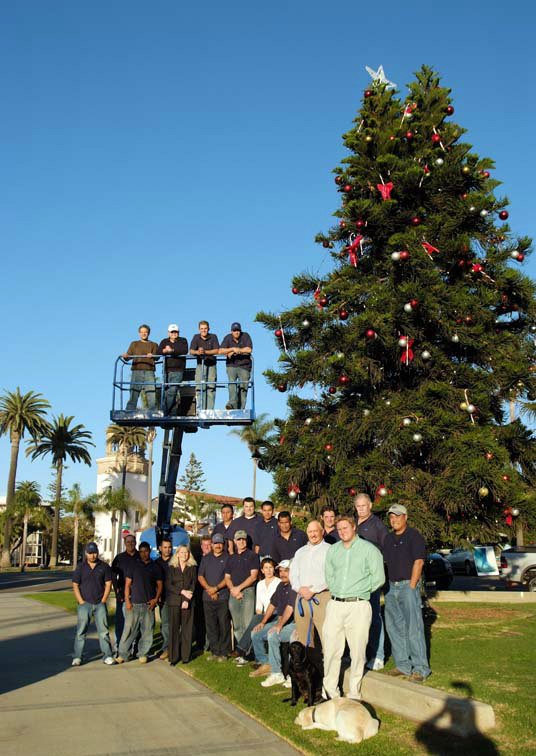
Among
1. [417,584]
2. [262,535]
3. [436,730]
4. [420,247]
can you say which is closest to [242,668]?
[262,535]

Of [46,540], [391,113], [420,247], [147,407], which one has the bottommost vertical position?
[46,540]

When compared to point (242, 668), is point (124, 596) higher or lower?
higher

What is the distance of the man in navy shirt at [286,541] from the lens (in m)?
9.80

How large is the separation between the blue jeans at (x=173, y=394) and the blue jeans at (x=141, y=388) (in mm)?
246

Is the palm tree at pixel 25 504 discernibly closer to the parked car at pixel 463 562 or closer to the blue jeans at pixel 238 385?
the parked car at pixel 463 562

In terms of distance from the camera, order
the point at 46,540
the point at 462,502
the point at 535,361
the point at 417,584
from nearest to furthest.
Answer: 1. the point at 417,584
2. the point at 462,502
3. the point at 535,361
4. the point at 46,540

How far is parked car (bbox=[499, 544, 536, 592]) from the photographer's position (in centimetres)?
2009

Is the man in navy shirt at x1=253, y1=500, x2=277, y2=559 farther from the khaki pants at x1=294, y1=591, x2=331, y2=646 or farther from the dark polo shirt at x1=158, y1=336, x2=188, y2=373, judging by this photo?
the dark polo shirt at x1=158, y1=336, x2=188, y2=373

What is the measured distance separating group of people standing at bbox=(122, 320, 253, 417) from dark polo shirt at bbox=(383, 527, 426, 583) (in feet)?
17.8

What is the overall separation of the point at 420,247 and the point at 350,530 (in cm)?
767

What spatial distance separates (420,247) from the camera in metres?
13.5

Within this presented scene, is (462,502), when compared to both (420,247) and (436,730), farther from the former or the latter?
(436,730)

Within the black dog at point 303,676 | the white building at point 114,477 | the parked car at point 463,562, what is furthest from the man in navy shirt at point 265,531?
the white building at point 114,477

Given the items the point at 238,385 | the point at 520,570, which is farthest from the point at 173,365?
the point at 520,570
